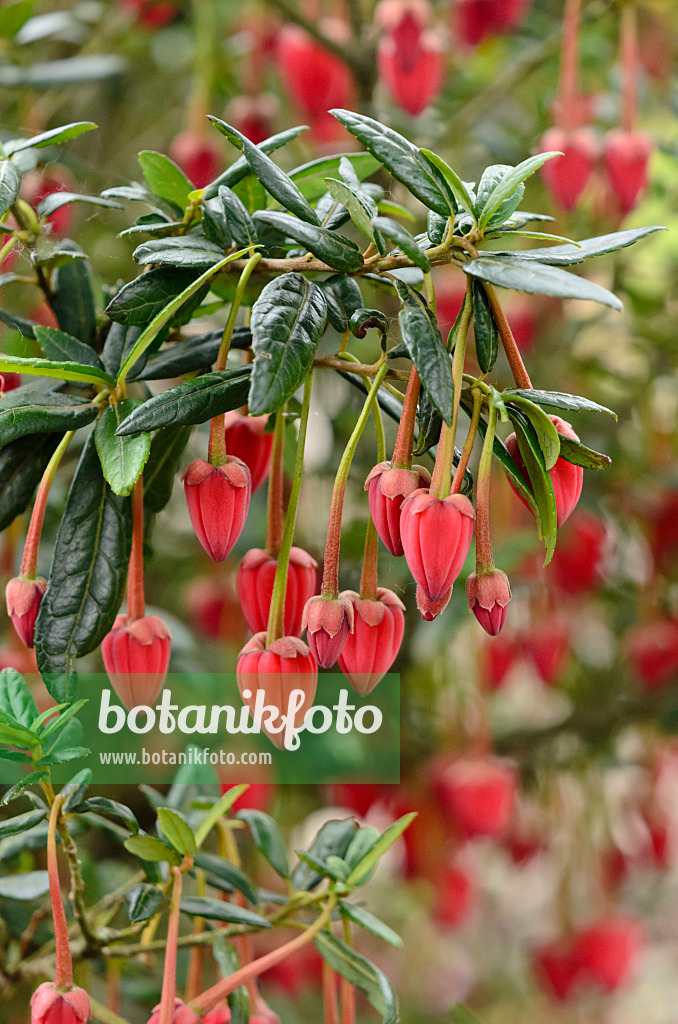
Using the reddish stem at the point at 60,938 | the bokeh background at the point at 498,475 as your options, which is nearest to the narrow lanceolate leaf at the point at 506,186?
the reddish stem at the point at 60,938

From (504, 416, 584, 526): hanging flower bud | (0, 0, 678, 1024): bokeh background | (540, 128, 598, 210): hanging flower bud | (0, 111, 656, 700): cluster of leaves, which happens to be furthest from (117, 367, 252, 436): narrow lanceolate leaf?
(540, 128, 598, 210): hanging flower bud

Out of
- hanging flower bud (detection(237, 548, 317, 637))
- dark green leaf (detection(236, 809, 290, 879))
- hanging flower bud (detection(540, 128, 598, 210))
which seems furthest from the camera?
hanging flower bud (detection(540, 128, 598, 210))

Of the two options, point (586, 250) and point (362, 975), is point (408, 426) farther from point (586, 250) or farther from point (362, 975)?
point (362, 975)

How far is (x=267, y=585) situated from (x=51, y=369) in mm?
110

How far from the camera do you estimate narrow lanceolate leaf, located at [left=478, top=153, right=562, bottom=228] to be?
267 millimetres

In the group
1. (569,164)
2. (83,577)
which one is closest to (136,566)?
(83,577)

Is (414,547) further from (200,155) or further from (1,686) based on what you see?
(200,155)

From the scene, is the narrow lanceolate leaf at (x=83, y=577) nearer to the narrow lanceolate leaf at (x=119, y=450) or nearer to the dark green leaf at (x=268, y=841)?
the narrow lanceolate leaf at (x=119, y=450)

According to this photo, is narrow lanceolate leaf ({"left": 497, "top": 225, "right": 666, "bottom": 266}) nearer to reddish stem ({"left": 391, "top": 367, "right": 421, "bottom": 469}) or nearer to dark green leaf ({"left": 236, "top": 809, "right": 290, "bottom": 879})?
reddish stem ({"left": 391, "top": 367, "right": 421, "bottom": 469})

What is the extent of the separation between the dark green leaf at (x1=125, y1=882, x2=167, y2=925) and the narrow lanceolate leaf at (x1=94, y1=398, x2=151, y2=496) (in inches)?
6.5

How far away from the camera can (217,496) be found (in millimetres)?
297

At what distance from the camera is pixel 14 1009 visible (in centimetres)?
51

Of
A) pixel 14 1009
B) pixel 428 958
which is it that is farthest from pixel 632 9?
pixel 428 958

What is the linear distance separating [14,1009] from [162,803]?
19 cm
